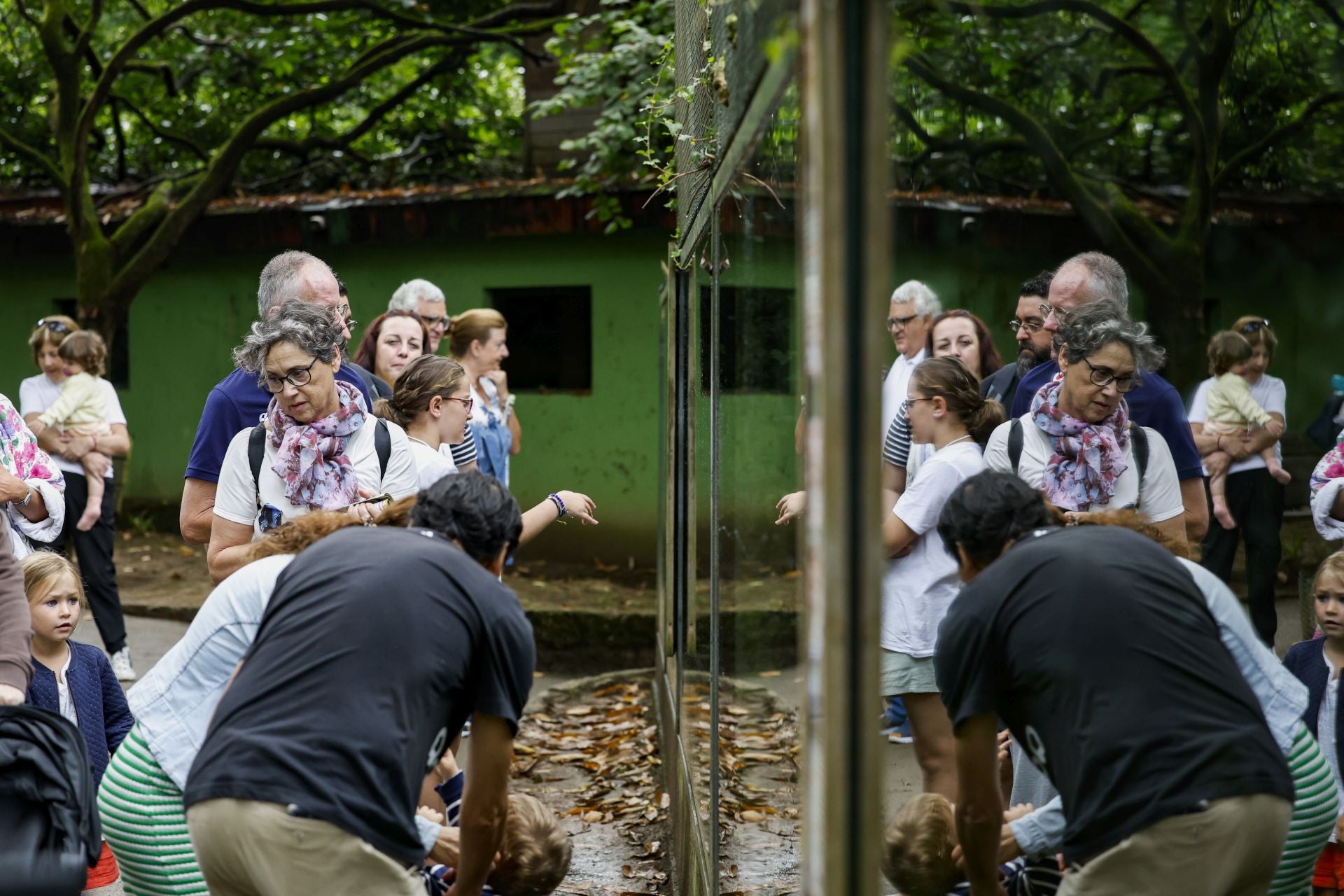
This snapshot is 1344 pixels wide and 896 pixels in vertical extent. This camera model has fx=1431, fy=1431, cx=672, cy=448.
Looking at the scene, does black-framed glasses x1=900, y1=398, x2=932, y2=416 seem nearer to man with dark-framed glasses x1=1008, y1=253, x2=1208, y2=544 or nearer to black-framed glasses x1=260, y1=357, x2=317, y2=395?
man with dark-framed glasses x1=1008, y1=253, x2=1208, y2=544

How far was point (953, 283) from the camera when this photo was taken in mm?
2057

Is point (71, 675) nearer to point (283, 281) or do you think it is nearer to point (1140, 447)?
point (283, 281)

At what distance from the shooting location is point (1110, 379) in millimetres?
2062

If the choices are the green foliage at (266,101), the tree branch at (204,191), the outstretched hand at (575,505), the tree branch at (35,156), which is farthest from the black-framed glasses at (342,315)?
the green foliage at (266,101)

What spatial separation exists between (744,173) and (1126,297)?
3.99 ft

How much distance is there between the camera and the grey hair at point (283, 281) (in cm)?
452

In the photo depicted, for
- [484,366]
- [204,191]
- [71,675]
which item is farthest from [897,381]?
[204,191]

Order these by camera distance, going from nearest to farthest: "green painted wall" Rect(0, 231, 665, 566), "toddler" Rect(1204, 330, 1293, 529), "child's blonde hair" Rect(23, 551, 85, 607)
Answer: "toddler" Rect(1204, 330, 1293, 529) < "child's blonde hair" Rect(23, 551, 85, 607) < "green painted wall" Rect(0, 231, 665, 566)

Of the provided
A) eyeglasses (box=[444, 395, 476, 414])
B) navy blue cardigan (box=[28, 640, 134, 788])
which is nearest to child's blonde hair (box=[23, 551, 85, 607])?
navy blue cardigan (box=[28, 640, 134, 788])

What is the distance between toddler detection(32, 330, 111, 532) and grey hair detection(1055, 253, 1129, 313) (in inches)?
250

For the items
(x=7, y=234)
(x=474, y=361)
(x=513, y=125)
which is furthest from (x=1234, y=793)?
(x=513, y=125)

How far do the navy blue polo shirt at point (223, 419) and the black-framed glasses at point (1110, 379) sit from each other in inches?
105

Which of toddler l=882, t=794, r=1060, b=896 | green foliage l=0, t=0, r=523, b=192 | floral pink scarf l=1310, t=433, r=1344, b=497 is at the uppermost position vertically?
green foliage l=0, t=0, r=523, b=192

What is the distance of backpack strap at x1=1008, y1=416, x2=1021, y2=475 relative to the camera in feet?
6.90
